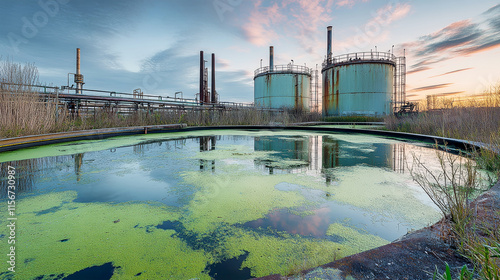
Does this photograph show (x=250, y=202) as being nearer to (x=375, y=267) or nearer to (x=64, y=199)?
(x=375, y=267)

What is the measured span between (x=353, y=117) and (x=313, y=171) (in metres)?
15.6

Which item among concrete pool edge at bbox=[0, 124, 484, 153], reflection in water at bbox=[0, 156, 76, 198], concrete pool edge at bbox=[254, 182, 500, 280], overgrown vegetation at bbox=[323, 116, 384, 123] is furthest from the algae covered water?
overgrown vegetation at bbox=[323, 116, 384, 123]

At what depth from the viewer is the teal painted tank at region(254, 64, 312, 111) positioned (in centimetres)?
2203

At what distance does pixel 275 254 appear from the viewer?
1520 mm

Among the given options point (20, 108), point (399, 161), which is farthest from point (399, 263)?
point (20, 108)

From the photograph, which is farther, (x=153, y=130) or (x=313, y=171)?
(x=153, y=130)

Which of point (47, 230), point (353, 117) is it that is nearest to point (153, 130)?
point (47, 230)

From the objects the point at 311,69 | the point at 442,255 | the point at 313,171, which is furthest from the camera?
the point at 311,69

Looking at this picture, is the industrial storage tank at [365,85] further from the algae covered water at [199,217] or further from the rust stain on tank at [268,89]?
the algae covered water at [199,217]

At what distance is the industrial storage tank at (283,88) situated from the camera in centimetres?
2203

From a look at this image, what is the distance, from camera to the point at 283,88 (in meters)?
22.0

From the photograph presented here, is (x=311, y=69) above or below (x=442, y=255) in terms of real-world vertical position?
above

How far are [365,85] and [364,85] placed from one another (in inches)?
3.0

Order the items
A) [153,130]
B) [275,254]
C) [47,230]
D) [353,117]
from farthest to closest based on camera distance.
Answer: [353,117] → [153,130] → [47,230] → [275,254]
